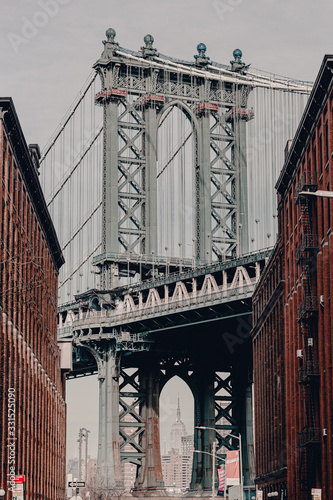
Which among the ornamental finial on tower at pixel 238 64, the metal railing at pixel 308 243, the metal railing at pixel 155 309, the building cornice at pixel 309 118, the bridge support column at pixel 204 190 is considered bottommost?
the metal railing at pixel 308 243

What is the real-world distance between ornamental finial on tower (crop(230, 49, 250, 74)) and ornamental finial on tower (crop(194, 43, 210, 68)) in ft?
9.91

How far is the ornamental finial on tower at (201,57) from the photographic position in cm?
13188

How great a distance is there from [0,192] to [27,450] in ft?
58.2

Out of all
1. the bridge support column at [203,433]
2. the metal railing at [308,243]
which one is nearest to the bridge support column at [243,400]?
the bridge support column at [203,433]

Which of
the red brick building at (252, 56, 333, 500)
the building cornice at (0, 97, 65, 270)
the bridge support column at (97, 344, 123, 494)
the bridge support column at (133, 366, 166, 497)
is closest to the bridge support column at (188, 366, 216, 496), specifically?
the bridge support column at (133, 366, 166, 497)

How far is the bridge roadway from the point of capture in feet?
359

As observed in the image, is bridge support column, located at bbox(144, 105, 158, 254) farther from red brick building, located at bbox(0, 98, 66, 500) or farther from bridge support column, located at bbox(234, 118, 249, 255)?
red brick building, located at bbox(0, 98, 66, 500)

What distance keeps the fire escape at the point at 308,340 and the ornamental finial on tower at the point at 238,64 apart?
236 ft

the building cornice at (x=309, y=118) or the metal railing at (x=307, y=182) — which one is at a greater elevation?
the building cornice at (x=309, y=118)

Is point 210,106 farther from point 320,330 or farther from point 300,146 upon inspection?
point 320,330

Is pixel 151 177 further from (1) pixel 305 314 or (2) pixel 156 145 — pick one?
(1) pixel 305 314

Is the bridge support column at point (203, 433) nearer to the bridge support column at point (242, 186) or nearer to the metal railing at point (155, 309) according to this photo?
the metal railing at point (155, 309)

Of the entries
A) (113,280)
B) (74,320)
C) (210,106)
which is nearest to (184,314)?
(113,280)

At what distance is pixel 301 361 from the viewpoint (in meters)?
64.1
